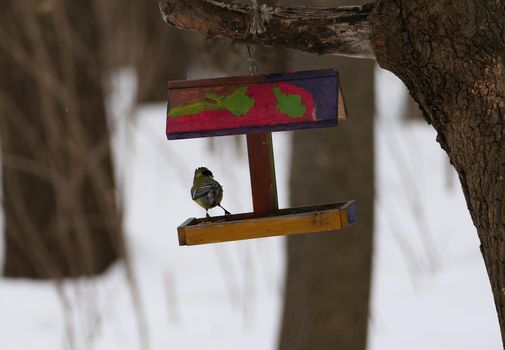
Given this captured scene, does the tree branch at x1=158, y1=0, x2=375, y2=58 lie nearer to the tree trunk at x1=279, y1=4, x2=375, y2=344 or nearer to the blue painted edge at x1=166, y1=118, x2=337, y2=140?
the blue painted edge at x1=166, y1=118, x2=337, y2=140

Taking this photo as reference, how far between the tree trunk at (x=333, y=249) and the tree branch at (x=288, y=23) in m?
2.63

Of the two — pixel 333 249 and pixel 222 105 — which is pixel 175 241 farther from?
pixel 222 105

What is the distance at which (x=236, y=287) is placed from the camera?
749cm

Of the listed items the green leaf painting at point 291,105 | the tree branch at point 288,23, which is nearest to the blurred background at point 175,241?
the green leaf painting at point 291,105

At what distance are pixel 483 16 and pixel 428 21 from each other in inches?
5.0

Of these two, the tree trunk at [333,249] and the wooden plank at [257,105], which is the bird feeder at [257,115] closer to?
the wooden plank at [257,105]

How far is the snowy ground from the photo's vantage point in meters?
6.23

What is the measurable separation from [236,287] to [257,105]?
16.7ft

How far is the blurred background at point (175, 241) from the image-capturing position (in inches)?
200

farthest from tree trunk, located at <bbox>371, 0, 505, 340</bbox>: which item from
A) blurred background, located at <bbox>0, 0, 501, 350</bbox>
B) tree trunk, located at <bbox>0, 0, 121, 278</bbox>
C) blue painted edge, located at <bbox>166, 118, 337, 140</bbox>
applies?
tree trunk, located at <bbox>0, 0, 121, 278</bbox>

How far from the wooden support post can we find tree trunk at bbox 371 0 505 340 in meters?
0.57

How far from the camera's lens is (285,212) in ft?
8.84

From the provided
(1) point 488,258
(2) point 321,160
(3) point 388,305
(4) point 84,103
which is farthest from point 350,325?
(4) point 84,103

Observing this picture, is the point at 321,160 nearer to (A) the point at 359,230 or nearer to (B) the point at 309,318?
(A) the point at 359,230
